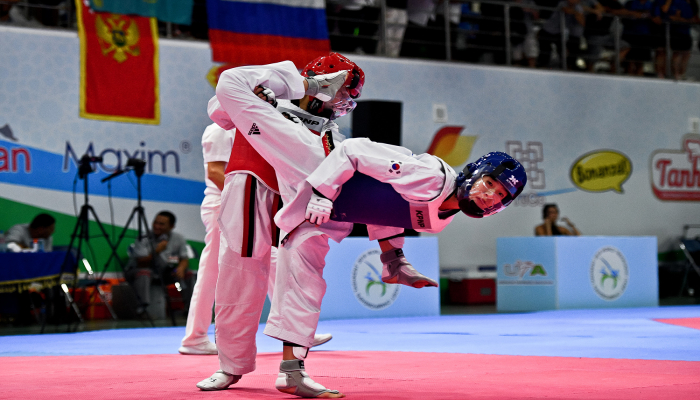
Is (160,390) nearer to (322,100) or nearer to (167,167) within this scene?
(322,100)

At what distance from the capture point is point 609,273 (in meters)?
9.23

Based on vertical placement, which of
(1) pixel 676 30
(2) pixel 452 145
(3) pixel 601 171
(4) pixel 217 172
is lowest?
(4) pixel 217 172

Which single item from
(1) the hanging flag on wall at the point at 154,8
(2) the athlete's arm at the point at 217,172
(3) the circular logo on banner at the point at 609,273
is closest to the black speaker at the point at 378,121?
(3) the circular logo on banner at the point at 609,273

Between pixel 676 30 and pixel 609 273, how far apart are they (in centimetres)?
584

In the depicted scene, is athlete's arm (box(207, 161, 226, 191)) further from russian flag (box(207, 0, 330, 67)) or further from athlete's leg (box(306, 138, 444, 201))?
russian flag (box(207, 0, 330, 67))

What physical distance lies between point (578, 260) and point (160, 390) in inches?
258

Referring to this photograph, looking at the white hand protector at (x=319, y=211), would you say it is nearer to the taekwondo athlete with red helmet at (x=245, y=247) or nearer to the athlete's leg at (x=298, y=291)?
the athlete's leg at (x=298, y=291)

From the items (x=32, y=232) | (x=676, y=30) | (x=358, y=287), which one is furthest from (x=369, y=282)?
(x=676, y=30)

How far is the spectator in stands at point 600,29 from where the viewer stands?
1261 centimetres

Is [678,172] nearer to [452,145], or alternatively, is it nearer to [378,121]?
[452,145]

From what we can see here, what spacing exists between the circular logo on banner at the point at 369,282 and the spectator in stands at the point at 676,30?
754 centimetres

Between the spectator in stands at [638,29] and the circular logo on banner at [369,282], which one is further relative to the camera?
the spectator in stands at [638,29]

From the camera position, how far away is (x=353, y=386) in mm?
3338

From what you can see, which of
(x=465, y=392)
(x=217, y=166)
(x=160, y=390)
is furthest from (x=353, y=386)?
(x=217, y=166)
